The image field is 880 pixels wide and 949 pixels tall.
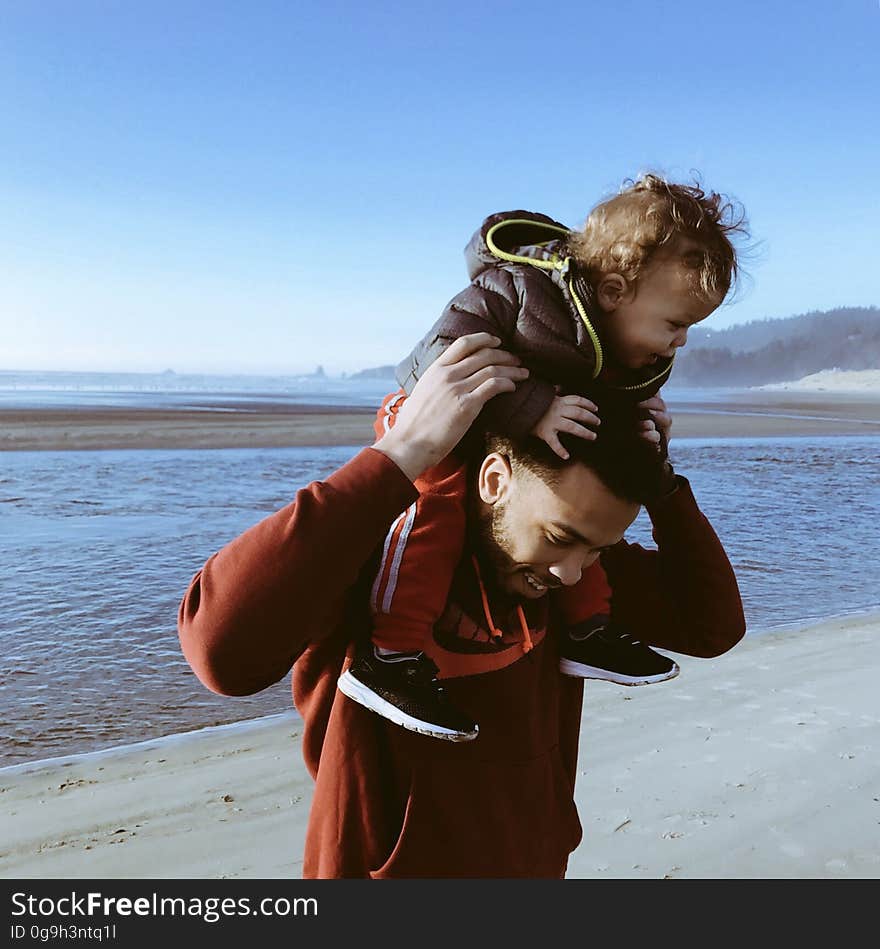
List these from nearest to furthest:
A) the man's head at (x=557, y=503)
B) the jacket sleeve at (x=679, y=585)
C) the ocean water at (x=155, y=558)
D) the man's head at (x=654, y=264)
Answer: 1. the man's head at (x=557, y=503)
2. the jacket sleeve at (x=679, y=585)
3. the man's head at (x=654, y=264)
4. the ocean water at (x=155, y=558)

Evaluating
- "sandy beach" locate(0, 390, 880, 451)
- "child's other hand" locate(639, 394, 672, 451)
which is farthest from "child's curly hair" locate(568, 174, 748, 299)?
"sandy beach" locate(0, 390, 880, 451)

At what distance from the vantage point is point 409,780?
1.54 m

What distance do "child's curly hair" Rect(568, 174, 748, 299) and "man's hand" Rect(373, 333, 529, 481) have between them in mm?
604

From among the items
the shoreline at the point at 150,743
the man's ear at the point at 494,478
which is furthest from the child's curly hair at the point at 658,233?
the shoreline at the point at 150,743

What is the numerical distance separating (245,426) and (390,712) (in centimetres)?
1993

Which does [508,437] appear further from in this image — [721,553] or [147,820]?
[147,820]

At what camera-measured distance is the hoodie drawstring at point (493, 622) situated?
158 centimetres

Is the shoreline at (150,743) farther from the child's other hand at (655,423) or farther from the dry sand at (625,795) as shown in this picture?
the child's other hand at (655,423)

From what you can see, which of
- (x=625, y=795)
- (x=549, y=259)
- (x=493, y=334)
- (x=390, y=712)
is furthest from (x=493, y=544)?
(x=625, y=795)

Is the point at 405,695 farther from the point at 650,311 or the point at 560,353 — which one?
the point at 650,311

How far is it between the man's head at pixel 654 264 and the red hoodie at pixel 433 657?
0.49m

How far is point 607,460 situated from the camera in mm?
1521

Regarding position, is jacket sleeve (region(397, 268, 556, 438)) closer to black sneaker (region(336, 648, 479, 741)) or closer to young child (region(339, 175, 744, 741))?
young child (region(339, 175, 744, 741))

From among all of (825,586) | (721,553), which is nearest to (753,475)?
(825,586)
